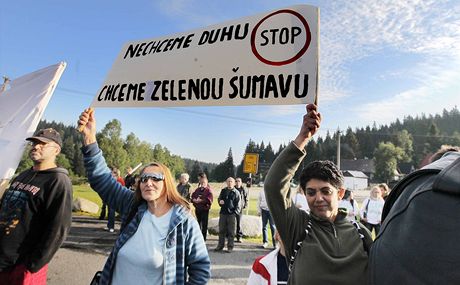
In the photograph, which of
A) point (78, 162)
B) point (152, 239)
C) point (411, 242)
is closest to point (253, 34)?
point (152, 239)

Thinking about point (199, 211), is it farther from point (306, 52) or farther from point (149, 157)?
point (149, 157)

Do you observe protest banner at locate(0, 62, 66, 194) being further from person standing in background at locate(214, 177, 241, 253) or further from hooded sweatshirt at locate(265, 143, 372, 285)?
person standing in background at locate(214, 177, 241, 253)

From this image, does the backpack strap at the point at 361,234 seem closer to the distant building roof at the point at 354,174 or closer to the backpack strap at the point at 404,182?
the backpack strap at the point at 404,182

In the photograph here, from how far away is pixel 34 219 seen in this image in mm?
2896

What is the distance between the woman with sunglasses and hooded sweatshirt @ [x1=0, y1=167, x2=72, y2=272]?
0.58 m

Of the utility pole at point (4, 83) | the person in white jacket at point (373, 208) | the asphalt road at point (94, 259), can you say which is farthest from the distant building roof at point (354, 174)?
the utility pole at point (4, 83)

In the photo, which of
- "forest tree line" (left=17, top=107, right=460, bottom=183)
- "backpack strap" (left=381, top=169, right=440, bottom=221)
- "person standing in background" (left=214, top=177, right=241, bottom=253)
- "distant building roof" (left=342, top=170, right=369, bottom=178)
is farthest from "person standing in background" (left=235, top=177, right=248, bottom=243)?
"distant building roof" (left=342, top=170, right=369, bottom=178)

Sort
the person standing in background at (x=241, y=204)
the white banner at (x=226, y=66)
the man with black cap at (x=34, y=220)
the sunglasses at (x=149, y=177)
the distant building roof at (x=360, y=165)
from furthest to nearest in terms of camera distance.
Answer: the distant building roof at (x=360, y=165)
the person standing in background at (x=241, y=204)
the man with black cap at (x=34, y=220)
the sunglasses at (x=149, y=177)
the white banner at (x=226, y=66)

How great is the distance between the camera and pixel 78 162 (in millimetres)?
69938

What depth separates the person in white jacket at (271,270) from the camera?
2412 mm

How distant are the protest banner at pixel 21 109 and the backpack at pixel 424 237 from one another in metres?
3.79

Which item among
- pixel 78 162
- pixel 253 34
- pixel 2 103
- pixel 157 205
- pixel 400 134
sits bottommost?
pixel 157 205

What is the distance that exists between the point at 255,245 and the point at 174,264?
759 centimetres

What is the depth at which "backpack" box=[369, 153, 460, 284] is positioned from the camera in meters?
0.59
